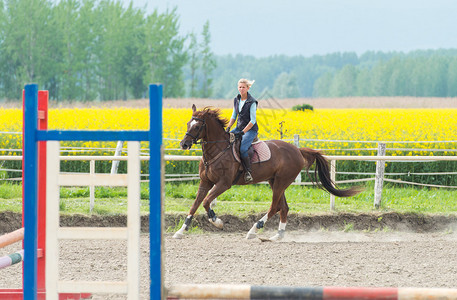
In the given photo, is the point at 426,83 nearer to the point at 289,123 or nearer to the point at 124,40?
the point at 124,40

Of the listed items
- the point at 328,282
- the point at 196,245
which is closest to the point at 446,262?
the point at 328,282

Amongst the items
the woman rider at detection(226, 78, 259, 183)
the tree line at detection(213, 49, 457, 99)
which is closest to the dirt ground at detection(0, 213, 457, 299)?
the woman rider at detection(226, 78, 259, 183)

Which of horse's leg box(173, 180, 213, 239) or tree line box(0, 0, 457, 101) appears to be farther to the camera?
tree line box(0, 0, 457, 101)

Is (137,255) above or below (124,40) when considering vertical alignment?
below

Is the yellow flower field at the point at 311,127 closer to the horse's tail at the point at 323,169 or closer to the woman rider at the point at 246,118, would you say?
the horse's tail at the point at 323,169

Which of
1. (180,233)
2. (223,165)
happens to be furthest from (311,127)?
(180,233)

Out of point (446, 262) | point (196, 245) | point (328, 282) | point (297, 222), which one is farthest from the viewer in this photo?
point (297, 222)

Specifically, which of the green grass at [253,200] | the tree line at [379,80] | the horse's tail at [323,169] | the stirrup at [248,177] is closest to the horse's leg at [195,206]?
the stirrup at [248,177]

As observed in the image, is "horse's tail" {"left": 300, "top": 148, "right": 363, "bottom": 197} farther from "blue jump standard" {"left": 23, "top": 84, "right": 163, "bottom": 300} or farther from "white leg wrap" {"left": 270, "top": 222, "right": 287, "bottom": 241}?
"blue jump standard" {"left": 23, "top": 84, "right": 163, "bottom": 300}

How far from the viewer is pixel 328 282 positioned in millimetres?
6070

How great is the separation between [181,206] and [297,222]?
76.1 inches

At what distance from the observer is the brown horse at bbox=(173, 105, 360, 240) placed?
8625 millimetres

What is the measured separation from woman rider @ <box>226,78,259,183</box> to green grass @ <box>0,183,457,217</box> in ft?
5.02

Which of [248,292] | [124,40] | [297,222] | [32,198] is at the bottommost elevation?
[297,222]
